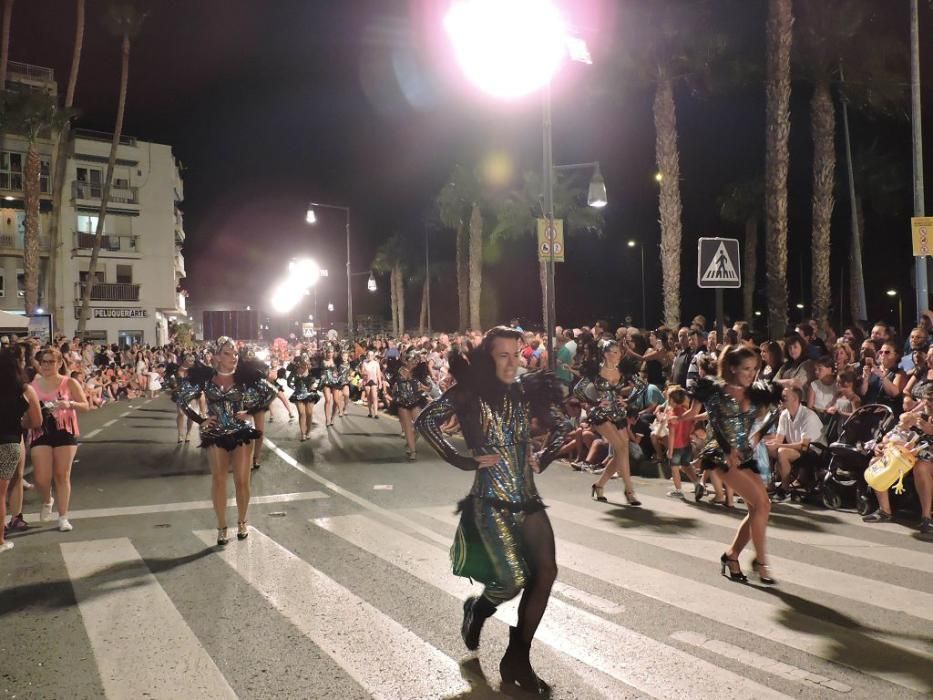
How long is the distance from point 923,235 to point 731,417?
9.10m

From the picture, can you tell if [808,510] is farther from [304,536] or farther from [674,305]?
A: [674,305]

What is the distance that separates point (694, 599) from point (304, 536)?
3.87 metres

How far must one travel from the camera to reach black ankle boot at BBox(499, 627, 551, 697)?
434 centimetres

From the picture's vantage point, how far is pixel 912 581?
631 cm

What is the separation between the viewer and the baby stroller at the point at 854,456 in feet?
29.2

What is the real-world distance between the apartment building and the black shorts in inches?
1909

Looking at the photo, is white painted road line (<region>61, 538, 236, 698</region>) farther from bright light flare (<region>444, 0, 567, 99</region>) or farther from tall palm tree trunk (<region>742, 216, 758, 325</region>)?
tall palm tree trunk (<region>742, 216, 758, 325</region>)

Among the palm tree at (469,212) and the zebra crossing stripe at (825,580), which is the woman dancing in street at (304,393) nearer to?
the zebra crossing stripe at (825,580)

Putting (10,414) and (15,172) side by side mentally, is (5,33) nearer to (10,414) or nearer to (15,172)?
(15,172)

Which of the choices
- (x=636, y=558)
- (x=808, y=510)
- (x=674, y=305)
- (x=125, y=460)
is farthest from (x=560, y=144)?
(x=636, y=558)

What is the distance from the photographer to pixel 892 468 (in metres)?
8.16

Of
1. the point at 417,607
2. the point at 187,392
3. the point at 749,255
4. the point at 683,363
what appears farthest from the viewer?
the point at 749,255

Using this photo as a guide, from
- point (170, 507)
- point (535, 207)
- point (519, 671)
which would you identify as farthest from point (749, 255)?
point (519, 671)

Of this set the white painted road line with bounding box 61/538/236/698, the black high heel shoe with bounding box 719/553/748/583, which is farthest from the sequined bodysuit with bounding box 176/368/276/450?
the black high heel shoe with bounding box 719/553/748/583
